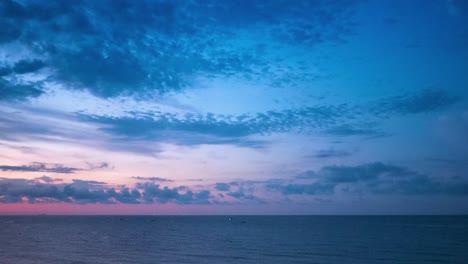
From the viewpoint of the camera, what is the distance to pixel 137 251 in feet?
261

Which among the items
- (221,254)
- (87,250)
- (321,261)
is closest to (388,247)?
(321,261)

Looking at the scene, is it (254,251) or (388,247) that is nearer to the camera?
(254,251)

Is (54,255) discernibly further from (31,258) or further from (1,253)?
(1,253)

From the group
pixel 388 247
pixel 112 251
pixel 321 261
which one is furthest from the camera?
pixel 388 247

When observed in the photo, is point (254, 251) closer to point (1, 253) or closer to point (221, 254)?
point (221, 254)

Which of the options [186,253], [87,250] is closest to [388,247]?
[186,253]

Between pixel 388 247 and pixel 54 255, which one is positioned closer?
pixel 54 255

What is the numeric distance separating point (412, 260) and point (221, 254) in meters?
34.8

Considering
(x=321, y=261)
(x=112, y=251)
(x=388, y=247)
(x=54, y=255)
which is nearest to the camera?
(x=321, y=261)

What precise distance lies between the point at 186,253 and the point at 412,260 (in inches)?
1643

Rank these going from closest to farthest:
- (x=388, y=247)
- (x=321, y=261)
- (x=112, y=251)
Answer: (x=321, y=261) < (x=112, y=251) < (x=388, y=247)

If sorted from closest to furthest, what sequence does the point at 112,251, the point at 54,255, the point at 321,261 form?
the point at 321,261 → the point at 54,255 → the point at 112,251

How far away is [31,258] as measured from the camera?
66.9 m

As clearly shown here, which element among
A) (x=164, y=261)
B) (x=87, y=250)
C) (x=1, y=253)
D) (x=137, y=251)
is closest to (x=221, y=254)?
(x=164, y=261)
